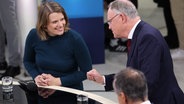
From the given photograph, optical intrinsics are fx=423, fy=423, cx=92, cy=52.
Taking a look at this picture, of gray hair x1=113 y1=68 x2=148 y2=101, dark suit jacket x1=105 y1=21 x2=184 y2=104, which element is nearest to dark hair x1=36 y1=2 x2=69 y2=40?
dark suit jacket x1=105 y1=21 x2=184 y2=104

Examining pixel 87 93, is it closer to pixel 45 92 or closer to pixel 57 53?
pixel 45 92

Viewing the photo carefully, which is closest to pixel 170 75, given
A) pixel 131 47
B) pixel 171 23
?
pixel 131 47

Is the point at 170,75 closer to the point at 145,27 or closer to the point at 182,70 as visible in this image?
the point at 145,27

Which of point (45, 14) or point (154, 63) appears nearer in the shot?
point (154, 63)

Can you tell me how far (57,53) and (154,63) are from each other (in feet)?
3.48

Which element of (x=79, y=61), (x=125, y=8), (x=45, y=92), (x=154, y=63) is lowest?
(x=45, y=92)

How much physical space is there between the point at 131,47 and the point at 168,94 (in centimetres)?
42

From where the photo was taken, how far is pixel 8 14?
5.58m

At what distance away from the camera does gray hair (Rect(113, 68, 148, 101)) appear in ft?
7.63

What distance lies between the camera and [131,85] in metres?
2.34

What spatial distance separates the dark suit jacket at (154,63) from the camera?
280 centimetres

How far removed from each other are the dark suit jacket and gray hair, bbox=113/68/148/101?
0.43m

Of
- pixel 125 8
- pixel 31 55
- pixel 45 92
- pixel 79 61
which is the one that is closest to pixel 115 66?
pixel 31 55

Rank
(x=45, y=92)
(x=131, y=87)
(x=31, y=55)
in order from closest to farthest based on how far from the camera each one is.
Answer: (x=131, y=87) < (x=45, y=92) < (x=31, y=55)
